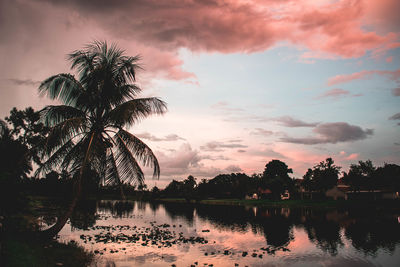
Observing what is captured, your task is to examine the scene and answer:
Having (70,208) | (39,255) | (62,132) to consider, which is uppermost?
(62,132)

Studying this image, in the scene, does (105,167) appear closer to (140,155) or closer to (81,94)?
(140,155)

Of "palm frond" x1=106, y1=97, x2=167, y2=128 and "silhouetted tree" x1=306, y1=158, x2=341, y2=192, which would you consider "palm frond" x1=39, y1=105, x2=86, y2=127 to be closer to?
"palm frond" x1=106, y1=97, x2=167, y2=128

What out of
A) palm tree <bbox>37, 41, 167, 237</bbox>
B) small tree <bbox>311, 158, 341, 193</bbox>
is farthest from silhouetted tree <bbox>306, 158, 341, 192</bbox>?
palm tree <bbox>37, 41, 167, 237</bbox>

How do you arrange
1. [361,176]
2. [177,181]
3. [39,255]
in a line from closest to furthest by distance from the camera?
[39,255]
[361,176]
[177,181]

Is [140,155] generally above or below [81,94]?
below

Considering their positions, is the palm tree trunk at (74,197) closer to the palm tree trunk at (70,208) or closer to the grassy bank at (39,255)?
the palm tree trunk at (70,208)

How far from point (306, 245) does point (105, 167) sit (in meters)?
17.1

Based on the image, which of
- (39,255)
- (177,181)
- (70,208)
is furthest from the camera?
(177,181)

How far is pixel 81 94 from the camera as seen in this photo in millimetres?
15984

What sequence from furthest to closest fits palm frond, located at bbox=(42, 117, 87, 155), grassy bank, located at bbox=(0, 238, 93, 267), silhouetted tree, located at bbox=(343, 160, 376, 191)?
silhouetted tree, located at bbox=(343, 160, 376, 191) < palm frond, located at bbox=(42, 117, 87, 155) < grassy bank, located at bbox=(0, 238, 93, 267)

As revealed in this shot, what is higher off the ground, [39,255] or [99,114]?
[99,114]

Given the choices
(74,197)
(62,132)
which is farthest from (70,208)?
(62,132)

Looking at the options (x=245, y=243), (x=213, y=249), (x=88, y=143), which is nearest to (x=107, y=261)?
(x=88, y=143)

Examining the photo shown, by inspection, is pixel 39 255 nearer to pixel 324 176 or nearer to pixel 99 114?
pixel 99 114
